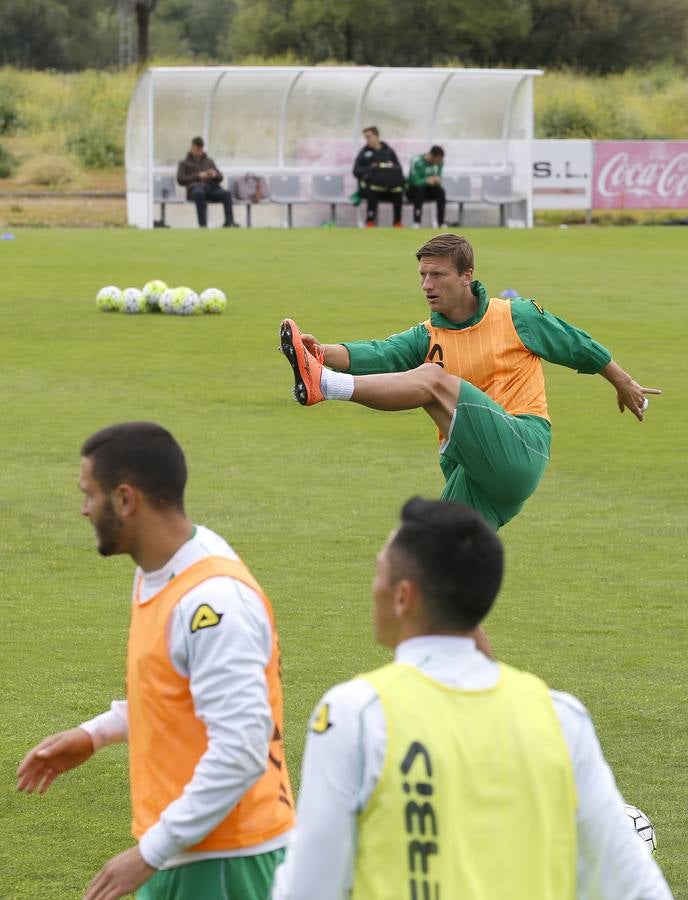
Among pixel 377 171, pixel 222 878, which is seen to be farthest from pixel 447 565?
pixel 377 171

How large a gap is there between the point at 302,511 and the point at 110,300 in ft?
35.9

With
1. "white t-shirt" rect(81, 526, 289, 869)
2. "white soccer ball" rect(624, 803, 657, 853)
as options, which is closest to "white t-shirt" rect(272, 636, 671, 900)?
"white t-shirt" rect(81, 526, 289, 869)

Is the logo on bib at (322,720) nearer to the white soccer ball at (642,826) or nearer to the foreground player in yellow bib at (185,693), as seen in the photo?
the foreground player in yellow bib at (185,693)

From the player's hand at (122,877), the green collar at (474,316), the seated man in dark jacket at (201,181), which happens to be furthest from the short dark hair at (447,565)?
the seated man in dark jacket at (201,181)

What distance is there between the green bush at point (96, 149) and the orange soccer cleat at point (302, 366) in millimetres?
42599

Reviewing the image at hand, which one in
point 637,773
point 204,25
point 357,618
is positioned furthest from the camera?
point 204,25

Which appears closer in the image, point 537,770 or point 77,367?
point 537,770

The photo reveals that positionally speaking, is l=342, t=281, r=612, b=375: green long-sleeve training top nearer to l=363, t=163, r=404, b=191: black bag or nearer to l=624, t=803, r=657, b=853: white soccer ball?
l=624, t=803, r=657, b=853: white soccer ball

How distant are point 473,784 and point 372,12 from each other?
71.4 metres

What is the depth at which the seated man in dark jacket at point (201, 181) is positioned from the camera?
35469mm

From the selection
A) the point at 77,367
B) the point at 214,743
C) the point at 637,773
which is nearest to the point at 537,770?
the point at 214,743

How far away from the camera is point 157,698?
368cm

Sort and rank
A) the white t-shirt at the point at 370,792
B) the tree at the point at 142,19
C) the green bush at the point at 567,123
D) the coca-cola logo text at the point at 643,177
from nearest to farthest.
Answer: the white t-shirt at the point at 370,792 → the coca-cola logo text at the point at 643,177 → the green bush at the point at 567,123 → the tree at the point at 142,19

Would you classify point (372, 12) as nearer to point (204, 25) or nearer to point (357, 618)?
point (204, 25)
